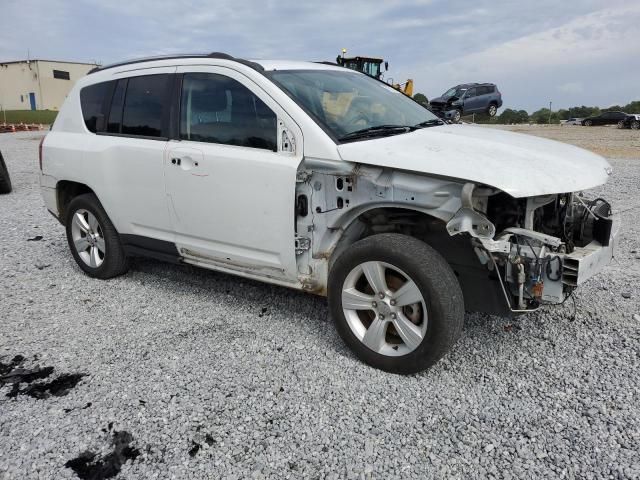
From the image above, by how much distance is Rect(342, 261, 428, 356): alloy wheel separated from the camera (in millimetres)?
3109

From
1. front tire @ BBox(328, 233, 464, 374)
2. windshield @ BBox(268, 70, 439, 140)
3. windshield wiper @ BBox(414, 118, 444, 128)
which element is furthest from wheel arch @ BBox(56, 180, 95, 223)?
windshield wiper @ BBox(414, 118, 444, 128)

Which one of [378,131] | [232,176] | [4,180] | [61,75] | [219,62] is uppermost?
[61,75]

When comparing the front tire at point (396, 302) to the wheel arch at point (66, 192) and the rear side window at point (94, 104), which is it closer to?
the rear side window at point (94, 104)

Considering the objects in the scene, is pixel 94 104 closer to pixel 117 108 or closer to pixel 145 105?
pixel 117 108

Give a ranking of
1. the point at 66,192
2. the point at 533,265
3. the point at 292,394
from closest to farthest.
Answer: the point at 533,265
the point at 292,394
the point at 66,192

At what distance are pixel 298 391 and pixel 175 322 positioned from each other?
1438mm

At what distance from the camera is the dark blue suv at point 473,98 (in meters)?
25.0

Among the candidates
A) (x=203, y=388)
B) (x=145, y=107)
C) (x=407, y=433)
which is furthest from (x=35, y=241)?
(x=407, y=433)

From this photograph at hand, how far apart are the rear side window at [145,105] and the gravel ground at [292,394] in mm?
1457

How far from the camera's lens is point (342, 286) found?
331cm

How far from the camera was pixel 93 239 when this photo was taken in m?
5.05

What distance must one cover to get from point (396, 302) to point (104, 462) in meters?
1.76

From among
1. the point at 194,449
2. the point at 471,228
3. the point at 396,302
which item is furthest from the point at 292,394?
the point at 471,228

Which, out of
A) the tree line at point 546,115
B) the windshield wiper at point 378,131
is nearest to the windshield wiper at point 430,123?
the windshield wiper at point 378,131
